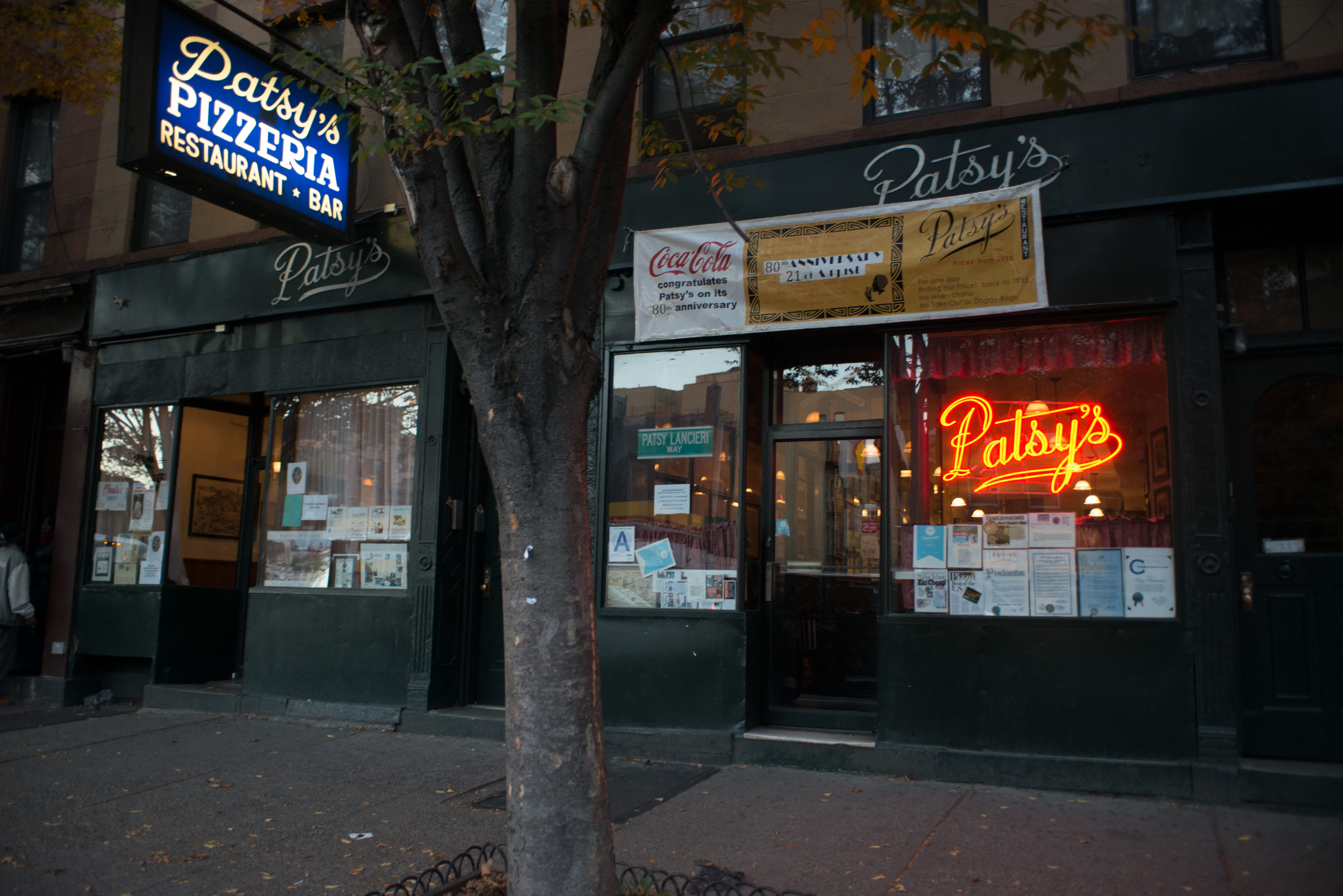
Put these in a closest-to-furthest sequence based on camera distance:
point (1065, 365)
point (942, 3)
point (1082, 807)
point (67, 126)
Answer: point (942, 3)
point (1082, 807)
point (1065, 365)
point (67, 126)

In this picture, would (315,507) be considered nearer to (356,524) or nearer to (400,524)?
(356,524)

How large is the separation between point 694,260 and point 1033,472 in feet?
9.93

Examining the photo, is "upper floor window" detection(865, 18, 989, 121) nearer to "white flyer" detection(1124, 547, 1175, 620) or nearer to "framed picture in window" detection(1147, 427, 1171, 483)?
"framed picture in window" detection(1147, 427, 1171, 483)

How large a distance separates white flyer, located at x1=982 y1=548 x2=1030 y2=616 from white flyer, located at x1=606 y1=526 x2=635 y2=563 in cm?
271

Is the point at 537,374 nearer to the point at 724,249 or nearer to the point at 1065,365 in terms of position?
the point at 724,249

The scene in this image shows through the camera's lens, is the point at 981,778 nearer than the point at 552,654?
No

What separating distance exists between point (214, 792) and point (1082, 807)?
17.9 ft

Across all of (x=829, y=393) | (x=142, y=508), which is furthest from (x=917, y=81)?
(x=142, y=508)

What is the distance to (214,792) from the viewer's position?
6.10 metres

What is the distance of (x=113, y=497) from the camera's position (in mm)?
10094

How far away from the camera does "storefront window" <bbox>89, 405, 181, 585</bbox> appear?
32.1ft

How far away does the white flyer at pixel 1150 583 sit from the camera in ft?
19.8

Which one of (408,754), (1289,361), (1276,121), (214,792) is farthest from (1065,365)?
(214,792)

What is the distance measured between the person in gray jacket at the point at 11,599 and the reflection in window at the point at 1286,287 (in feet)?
36.4
